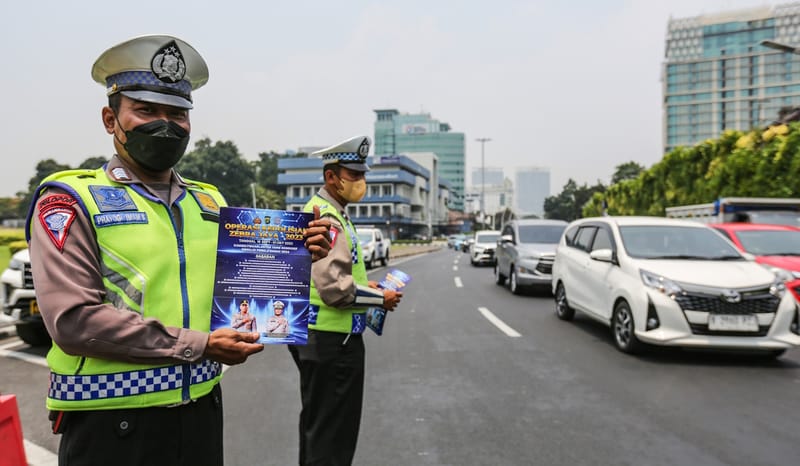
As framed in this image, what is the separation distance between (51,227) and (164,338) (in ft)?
1.40

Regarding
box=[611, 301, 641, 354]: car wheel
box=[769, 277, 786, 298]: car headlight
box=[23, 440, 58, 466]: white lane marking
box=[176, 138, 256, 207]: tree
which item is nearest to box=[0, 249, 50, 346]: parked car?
box=[23, 440, 58, 466]: white lane marking

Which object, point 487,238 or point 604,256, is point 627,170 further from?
point 604,256

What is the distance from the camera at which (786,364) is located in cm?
625

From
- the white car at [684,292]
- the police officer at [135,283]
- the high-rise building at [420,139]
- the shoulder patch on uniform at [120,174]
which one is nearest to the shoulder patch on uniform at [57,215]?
the police officer at [135,283]

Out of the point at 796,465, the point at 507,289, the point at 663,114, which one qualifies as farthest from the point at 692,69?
the point at 796,465

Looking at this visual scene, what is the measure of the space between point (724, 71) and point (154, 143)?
16041 centimetres

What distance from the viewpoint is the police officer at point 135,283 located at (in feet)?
4.92

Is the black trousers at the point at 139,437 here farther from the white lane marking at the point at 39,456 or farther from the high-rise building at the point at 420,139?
the high-rise building at the point at 420,139

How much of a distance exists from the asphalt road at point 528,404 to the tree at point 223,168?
3420 inches

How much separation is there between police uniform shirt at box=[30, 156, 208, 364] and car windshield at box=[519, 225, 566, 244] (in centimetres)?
1235

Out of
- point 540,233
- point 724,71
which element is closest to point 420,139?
point 724,71

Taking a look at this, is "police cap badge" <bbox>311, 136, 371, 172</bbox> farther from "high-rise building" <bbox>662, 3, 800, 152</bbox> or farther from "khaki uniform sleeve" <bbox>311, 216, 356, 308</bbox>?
"high-rise building" <bbox>662, 3, 800, 152</bbox>

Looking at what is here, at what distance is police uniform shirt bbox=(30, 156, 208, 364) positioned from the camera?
57.7 inches

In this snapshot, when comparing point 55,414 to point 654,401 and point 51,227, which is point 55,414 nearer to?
point 51,227
